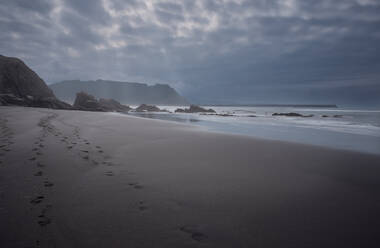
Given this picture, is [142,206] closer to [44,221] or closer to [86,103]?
[44,221]

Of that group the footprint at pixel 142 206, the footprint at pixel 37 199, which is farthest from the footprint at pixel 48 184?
the footprint at pixel 142 206

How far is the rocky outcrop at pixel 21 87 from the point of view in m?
30.3

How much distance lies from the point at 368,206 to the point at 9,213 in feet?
12.6

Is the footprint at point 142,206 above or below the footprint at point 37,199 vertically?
above

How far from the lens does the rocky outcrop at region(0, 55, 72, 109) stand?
30292mm

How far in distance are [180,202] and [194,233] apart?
572 mm

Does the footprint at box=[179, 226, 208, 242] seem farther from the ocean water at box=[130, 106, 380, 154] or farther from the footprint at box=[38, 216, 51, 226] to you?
the ocean water at box=[130, 106, 380, 154]

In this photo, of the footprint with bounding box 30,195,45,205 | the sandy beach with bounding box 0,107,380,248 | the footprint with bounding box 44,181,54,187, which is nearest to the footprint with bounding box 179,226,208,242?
the sandy beach with bounding box 0,107,380,248

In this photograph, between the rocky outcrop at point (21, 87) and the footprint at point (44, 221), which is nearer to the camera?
the footprint at point (44, 221)

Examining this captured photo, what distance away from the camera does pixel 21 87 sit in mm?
32906

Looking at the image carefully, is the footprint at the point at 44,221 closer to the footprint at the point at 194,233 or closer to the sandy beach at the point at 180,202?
the sandy beach at the point at 180,202

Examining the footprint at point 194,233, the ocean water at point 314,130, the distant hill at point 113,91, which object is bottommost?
the footprint at point 194,233

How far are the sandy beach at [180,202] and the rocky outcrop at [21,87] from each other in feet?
112

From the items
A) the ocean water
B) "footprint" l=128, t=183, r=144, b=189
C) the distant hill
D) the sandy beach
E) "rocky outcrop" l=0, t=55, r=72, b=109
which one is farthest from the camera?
the distant hill
